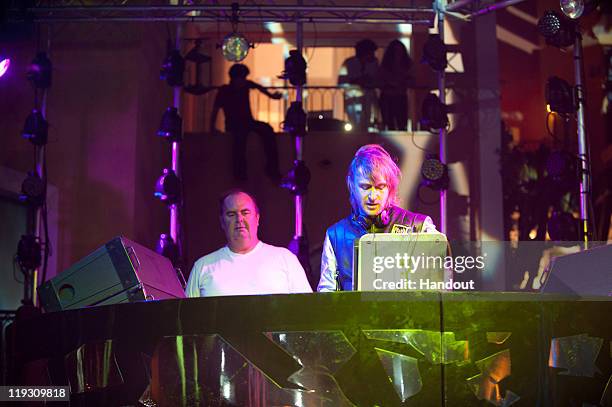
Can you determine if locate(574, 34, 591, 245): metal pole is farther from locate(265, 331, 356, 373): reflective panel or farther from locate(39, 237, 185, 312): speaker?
locate(265, 331, 356, 373): reflective panel

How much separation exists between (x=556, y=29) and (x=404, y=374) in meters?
5.36

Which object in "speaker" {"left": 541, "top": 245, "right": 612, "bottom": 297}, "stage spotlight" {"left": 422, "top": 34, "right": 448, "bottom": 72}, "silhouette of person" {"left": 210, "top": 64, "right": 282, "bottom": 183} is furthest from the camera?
"silhouette of person" {"left": 210, "top": 64, "right": 282, "bottom": 183}

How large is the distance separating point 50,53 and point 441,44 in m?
4.02

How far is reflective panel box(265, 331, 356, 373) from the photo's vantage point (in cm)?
217

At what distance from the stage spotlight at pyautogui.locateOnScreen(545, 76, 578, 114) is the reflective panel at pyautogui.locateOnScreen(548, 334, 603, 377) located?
5.20m

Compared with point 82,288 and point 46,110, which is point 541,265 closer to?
point 82,288

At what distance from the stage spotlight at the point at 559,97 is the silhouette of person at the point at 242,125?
3166 mm

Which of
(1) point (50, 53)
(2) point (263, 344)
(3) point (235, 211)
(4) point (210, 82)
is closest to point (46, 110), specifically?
(1) point (50, 53)

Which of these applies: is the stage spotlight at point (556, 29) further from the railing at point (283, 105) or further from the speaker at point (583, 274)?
the speaker at point (583, 274)

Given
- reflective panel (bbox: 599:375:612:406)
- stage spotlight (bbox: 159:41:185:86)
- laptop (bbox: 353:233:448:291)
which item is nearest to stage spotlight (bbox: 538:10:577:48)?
stage spotlight (bbox: 159:41:185:86)

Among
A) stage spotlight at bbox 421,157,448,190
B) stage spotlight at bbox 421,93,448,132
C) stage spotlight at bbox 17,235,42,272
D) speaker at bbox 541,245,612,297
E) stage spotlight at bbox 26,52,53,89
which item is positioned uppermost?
stage spotlight at bbox 26,52,53,89

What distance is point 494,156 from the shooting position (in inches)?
363

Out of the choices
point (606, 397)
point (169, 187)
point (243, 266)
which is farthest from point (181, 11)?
point (606, 397)

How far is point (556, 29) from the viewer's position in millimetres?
6766
